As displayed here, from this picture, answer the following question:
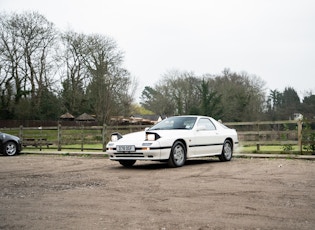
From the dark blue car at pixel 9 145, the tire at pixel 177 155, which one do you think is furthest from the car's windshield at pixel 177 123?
the dark blue car at pixel 9 145

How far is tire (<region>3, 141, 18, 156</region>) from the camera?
1864cm

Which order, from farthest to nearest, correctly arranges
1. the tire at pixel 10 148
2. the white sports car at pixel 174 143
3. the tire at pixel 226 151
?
1. the tire at pixel 10 148
2. the tire at pixel 226 151
3. the white sports car at pixel 174 143

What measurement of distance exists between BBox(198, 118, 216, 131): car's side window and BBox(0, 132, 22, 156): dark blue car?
988cm

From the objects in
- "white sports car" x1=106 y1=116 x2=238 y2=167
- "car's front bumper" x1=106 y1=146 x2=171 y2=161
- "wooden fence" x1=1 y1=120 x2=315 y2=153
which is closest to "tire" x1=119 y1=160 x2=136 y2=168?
"white sports car" x1=106 y1=116 x2=238 y2=167

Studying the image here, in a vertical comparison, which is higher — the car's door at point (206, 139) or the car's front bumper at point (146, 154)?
the car's door at point (206, 139)

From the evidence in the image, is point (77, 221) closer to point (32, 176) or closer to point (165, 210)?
point (165, 210)

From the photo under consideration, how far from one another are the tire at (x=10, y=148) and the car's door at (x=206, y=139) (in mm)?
9894

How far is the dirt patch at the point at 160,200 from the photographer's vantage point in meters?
4.79

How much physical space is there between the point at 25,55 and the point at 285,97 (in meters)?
60.8

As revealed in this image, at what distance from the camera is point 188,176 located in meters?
9.26

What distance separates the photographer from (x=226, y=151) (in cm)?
1350

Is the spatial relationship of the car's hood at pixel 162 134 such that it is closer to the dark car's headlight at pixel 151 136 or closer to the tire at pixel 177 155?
the dark car's headlight at pixel 151 136

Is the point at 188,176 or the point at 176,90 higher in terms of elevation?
the point at 176,90

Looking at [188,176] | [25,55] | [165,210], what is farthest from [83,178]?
[25,55]
